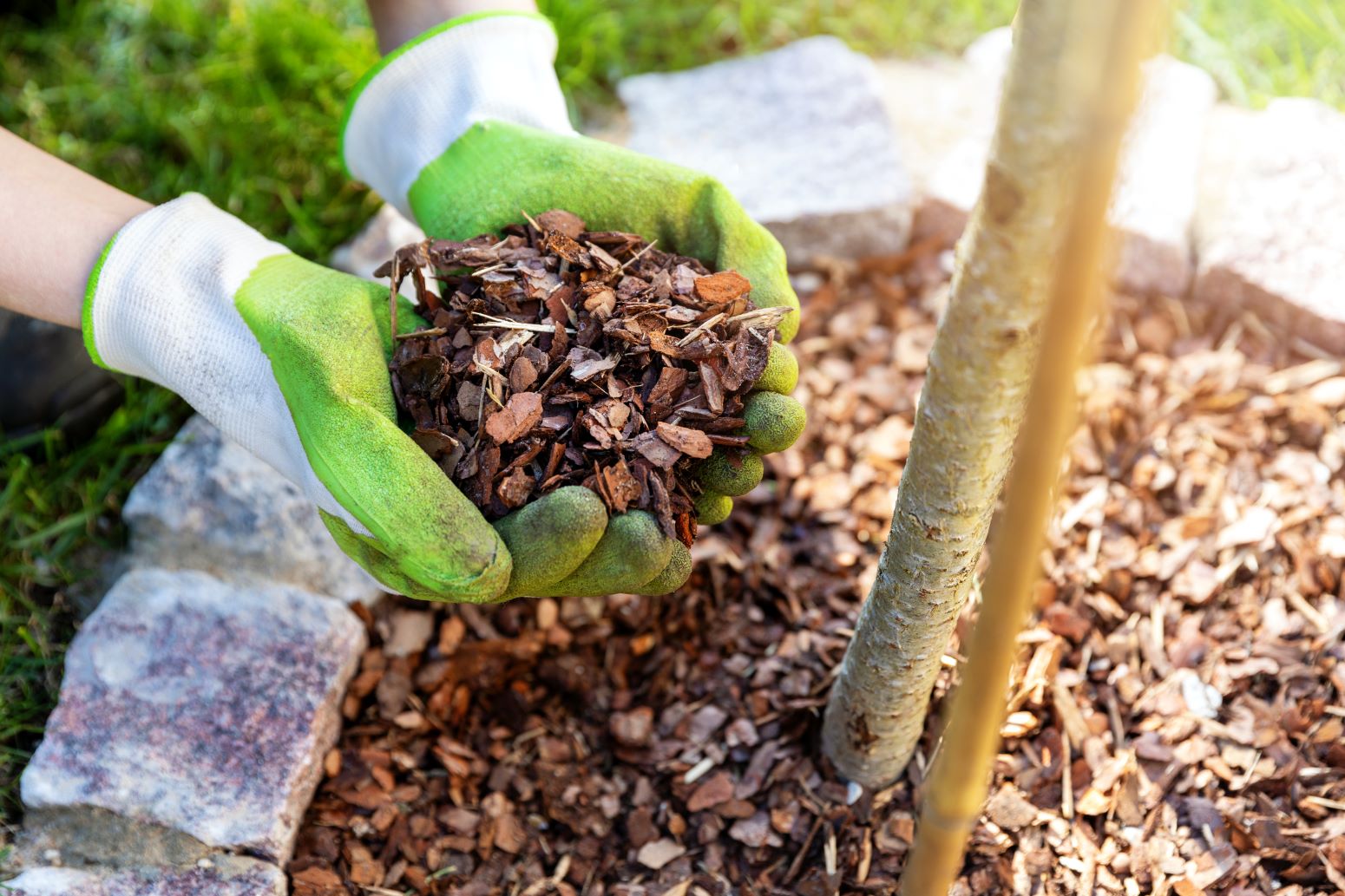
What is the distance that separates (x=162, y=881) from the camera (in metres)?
1.74

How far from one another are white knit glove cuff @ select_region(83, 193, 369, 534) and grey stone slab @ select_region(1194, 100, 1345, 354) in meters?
2.13

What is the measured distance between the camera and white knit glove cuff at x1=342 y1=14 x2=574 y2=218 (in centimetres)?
208

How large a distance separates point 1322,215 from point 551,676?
211cm

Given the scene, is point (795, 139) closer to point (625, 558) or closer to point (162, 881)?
point (625, 558)

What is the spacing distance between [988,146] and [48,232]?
1.87m

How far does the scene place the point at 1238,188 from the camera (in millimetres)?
2623

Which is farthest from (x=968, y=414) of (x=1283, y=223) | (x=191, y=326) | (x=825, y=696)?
(x=1283, y=223)

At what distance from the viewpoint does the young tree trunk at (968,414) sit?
102 cm

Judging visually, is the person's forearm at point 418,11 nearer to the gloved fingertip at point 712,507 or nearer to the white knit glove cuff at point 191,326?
the white knit glove cuff at point 191,326

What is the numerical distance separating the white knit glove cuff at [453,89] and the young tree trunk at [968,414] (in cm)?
112

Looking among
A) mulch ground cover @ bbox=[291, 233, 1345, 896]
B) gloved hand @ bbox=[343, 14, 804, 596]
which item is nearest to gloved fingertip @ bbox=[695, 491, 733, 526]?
gloved hand @ bbox=[343, 14, 804, 596]

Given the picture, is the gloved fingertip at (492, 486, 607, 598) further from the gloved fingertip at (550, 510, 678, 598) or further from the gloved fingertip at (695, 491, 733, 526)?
the gloved fingertip at (695, 491, 733, 526)

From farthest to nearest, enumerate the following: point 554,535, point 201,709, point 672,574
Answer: point 201,709
point 672,574
point 554,535

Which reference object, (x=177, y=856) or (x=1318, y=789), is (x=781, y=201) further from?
(x=177, y=856)
